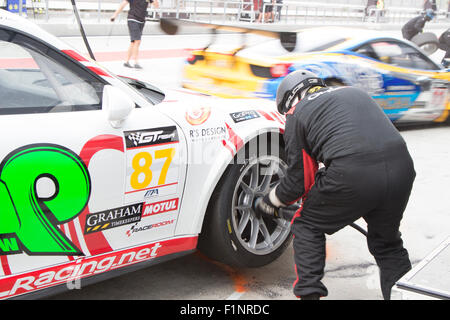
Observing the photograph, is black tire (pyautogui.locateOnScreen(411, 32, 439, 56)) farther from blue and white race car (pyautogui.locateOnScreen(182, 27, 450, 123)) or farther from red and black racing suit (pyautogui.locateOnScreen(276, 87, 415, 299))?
red and black racing suit (pyautogui.locateOnScreen(276, 87, 415, 299))

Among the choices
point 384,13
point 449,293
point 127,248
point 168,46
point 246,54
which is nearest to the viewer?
point 449,293

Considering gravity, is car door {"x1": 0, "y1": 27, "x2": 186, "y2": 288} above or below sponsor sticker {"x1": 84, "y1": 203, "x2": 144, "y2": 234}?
above

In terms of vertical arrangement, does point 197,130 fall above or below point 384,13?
above

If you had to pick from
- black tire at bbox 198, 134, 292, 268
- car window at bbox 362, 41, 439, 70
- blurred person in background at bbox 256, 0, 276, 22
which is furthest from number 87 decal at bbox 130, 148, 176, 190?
blurred person in background at bbox 256, 0, 276, 22

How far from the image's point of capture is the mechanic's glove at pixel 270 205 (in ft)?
10.8

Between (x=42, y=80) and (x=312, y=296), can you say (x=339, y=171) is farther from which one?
(x=42, y=80)

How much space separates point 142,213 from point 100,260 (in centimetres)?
32

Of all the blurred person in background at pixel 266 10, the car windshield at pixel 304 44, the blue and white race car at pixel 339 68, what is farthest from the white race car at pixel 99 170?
the blurred person in background at pixel 266 10

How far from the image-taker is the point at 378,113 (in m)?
3.07

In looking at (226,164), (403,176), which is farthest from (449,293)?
(226,164)

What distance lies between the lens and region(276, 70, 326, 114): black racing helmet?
319cm

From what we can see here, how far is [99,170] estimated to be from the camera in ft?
9.21

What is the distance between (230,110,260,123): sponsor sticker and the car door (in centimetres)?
47

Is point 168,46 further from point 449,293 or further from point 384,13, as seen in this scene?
point 384,13
